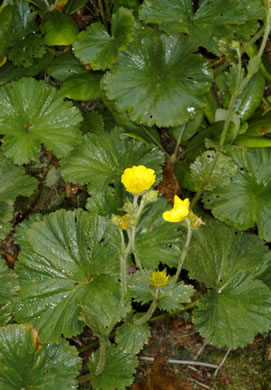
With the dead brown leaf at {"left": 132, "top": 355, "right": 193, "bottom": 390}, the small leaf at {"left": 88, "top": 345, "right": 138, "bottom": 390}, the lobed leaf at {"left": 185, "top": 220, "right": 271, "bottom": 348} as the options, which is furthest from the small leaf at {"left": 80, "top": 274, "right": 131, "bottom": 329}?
the dead brown leaf at {"left": 132, "top": 355, "right": 193, "bottom": 390}

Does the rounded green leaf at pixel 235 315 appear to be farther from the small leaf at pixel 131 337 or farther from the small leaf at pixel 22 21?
the small leaf at pixel 22 21

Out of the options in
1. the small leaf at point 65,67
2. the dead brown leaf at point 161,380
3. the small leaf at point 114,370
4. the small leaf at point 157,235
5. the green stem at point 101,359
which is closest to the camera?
the green stem at point 101,359

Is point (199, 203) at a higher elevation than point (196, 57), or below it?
below

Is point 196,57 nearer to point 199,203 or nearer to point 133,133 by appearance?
point 133,133

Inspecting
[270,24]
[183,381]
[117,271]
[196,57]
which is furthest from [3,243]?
[270,24]

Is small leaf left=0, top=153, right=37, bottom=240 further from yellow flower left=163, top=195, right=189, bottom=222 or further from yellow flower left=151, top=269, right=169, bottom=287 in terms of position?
yellow flower left=163, top=195, right=189, bottom=222

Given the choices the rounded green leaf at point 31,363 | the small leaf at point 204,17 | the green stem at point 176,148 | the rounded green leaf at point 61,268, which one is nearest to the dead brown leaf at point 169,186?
the green stem at point 176,148

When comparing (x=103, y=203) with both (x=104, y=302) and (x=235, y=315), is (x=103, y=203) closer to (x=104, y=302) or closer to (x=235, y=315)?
(x=104, y=302)
